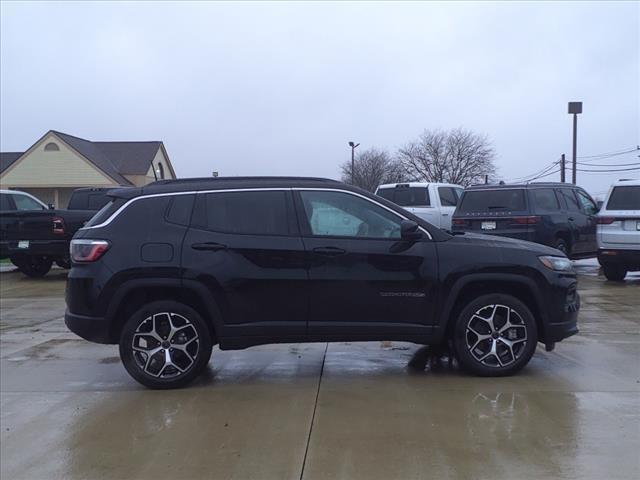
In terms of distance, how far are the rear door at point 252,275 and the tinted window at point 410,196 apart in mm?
10006

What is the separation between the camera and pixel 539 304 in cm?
542

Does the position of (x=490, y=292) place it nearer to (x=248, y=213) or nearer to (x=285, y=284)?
(x=285, y=284)

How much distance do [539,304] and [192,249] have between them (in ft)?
10.3

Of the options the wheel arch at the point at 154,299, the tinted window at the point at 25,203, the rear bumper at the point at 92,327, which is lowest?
the rear bumper at the point at 92,327

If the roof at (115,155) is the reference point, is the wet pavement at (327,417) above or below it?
below

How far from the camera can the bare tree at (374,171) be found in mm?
60406

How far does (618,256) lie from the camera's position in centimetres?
1088

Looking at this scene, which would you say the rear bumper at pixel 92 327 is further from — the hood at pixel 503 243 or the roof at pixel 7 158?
the roof at pixel 7 158

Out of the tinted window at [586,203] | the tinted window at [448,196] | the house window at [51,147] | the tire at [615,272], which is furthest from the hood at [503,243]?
the house window at [51,147]

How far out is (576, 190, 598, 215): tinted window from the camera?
12630 millimetres

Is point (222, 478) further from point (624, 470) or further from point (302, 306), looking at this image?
point (624, 470)

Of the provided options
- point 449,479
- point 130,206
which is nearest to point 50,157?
point 130,206

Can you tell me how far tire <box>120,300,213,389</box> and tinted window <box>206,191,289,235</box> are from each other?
2.71ft

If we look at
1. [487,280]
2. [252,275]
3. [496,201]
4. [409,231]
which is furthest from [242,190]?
[496,201]
